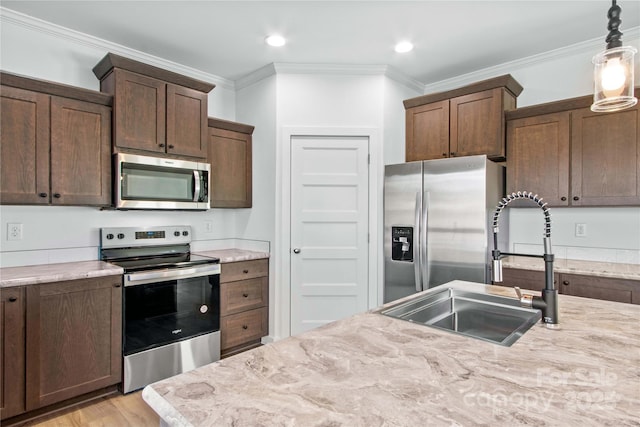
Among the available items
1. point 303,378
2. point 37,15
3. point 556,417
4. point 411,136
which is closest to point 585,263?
point 411,136

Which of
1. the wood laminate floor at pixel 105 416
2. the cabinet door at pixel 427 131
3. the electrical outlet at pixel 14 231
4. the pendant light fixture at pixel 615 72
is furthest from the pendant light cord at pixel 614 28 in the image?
the electrical outlet at pixel 14 231

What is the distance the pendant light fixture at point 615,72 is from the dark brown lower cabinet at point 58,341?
9.28ft

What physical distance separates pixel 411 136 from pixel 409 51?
2.49ft

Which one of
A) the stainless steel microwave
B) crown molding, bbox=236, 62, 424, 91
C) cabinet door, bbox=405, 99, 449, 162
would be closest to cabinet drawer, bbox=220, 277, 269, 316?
the stainless steel microwave

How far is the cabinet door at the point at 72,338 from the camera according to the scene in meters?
2.10

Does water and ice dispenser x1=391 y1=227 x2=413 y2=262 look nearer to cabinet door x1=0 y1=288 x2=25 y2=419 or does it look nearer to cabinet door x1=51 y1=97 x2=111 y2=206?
cabinet door x1=51 y1=97 x2=111 y2=206

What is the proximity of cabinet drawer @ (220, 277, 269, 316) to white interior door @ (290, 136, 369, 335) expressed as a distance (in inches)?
11.2

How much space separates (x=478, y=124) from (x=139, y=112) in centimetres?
276

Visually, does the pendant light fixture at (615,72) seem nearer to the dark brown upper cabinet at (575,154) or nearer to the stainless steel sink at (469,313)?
the stainless steel sink at (469,313)

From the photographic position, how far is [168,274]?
8.66 ft

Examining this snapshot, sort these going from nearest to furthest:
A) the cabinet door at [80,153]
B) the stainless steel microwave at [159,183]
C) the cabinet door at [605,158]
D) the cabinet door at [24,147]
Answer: the cabinet door at [24,147], the cabinet door at [80,153], the cabinet door at [605,158], the stainless steel microwave at [159,183]

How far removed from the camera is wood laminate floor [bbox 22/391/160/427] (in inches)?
84.6

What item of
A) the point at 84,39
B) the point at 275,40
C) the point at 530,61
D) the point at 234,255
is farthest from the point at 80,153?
the point at 530,61

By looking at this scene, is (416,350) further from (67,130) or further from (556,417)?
(67,130)
